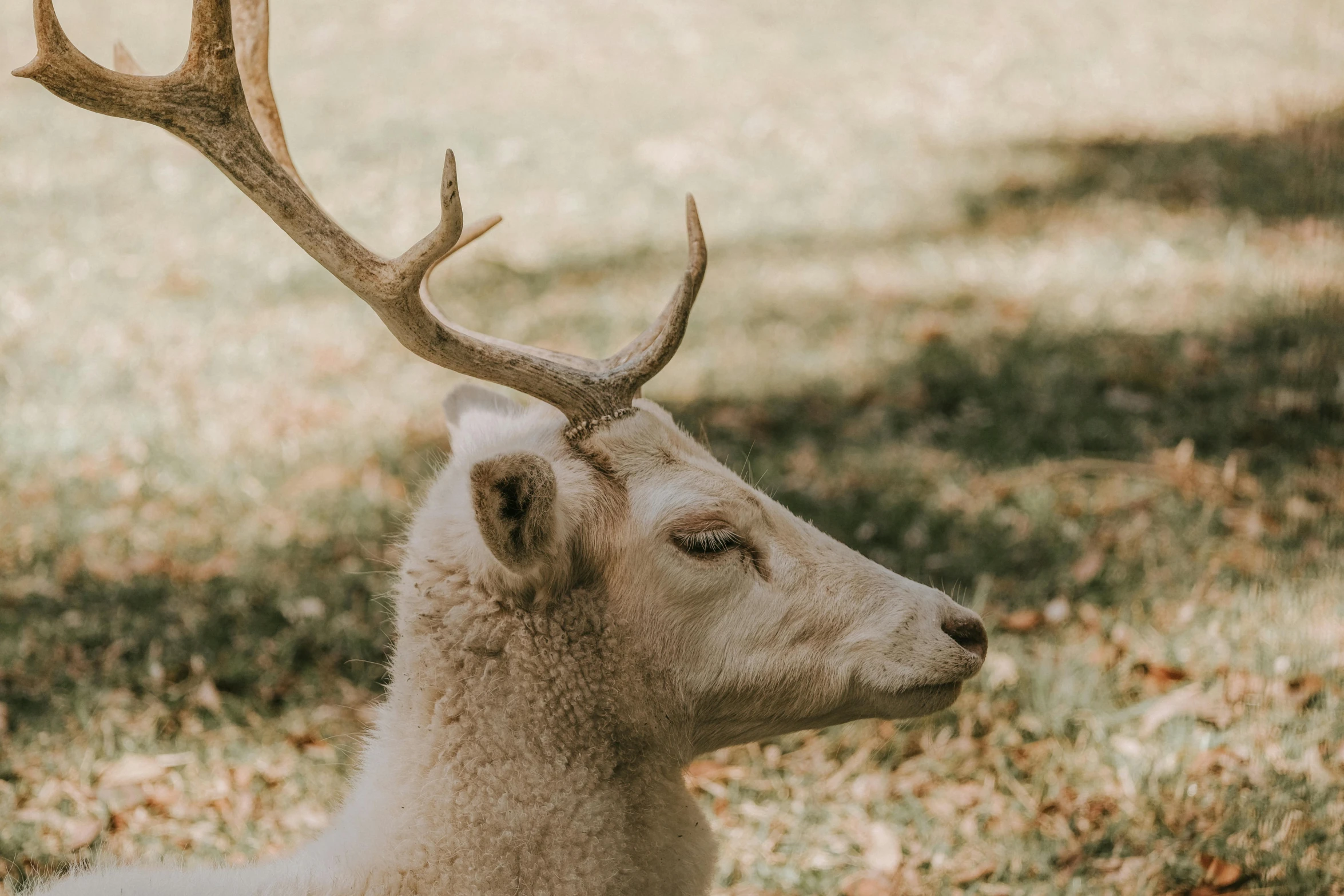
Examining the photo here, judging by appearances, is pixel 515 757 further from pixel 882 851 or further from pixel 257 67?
pixel 257 67

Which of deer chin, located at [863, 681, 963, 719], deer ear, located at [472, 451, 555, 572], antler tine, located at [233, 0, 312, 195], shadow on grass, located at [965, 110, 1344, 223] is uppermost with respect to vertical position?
shadow on grass, located at [965, 110, 1344, 223]

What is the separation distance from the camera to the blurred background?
167 inches

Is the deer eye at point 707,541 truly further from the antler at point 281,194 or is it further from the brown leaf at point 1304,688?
the brown leaf at point 1304,688

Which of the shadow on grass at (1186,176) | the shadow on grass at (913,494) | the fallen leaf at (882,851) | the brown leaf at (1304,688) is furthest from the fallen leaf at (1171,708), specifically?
the shadow on grass at (1186,176)

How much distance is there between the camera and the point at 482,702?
111 inches

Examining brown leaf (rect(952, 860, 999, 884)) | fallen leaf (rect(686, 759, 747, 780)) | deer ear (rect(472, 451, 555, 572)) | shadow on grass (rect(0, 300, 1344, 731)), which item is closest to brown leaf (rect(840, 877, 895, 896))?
brown leaf (rect(952, 860, 999, 884))

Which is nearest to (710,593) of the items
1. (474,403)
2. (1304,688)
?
(474,403)

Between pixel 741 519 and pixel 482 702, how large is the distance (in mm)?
746

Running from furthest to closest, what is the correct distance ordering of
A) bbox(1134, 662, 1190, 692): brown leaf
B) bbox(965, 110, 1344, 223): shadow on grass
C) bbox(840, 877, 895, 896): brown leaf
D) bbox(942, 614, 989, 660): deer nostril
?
bbox(965, 110, 1344, 223): shadow on grass
bbox(1134, 662, 1190, 692): brown leaf
bbox(840, 877, 895, 896): brown leaf
bbox(942, 614, 989, 660): deer nostril

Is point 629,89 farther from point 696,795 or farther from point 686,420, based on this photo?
point 696,795

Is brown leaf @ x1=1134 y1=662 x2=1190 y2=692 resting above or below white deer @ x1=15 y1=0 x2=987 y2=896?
below

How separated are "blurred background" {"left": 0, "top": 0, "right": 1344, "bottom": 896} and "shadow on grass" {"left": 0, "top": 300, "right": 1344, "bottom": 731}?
0.09 feet

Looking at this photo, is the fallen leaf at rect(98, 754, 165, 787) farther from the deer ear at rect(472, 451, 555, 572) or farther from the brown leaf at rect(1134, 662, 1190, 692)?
the brown leaf at rect(1134, 662, 1190, 692)

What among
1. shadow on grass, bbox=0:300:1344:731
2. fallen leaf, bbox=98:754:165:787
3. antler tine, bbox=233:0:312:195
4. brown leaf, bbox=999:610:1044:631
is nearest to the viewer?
antler tine, bbox=233:0:312:195
